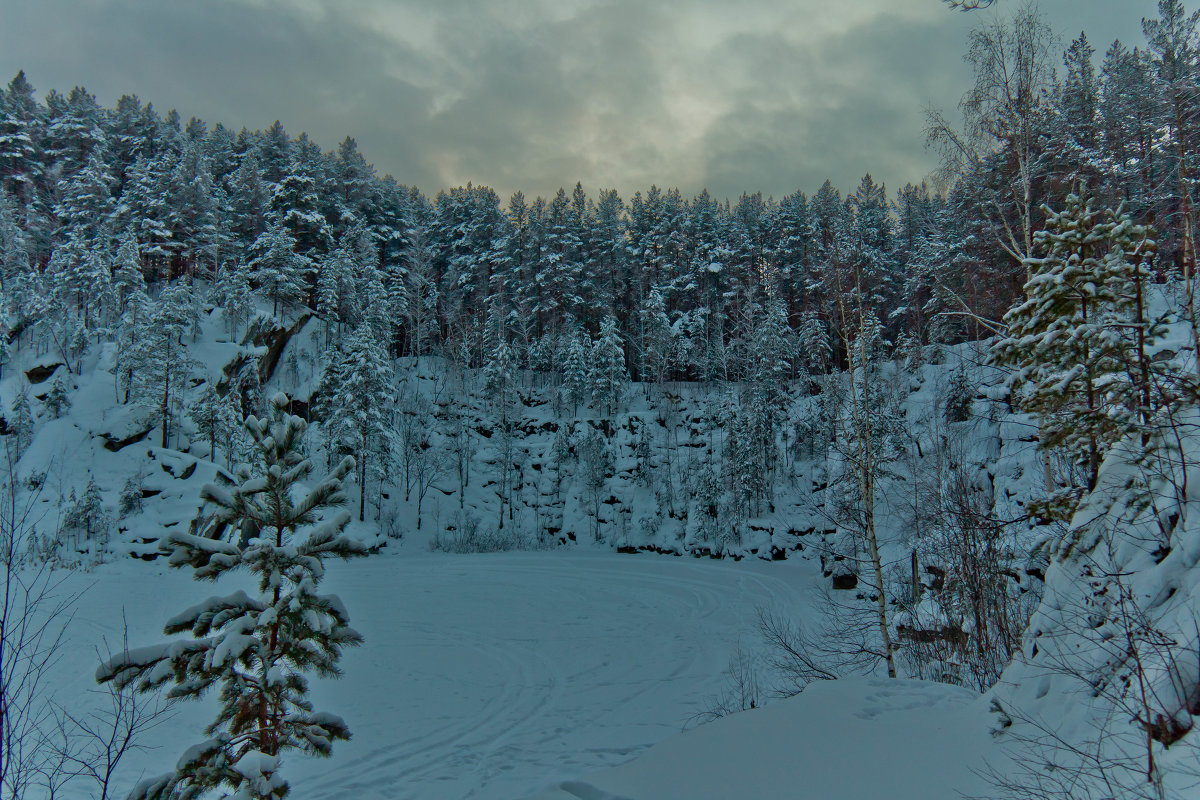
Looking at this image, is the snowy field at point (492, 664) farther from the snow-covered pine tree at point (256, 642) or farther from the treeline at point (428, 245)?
the treeline at point (428, 245)

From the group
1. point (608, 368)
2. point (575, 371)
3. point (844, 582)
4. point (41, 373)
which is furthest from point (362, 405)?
point (844, 582)

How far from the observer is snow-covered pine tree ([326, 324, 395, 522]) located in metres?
31.7

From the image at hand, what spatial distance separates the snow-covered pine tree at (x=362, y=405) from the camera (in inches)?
1249

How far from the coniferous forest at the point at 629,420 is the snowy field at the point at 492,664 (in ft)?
1.06

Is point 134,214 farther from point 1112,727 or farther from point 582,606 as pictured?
point 1112,727

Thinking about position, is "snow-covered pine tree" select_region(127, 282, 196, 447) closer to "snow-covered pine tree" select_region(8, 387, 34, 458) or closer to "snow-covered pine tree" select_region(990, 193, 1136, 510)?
"snow-covered pine tree" select_region(8, 387, 34, 458)

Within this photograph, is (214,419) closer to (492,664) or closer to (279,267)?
(279,267)

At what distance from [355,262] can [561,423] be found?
19.7 meters

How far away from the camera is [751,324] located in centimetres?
3838

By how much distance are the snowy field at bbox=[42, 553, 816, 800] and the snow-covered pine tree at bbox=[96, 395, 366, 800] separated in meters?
5.02

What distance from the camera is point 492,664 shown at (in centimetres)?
1379

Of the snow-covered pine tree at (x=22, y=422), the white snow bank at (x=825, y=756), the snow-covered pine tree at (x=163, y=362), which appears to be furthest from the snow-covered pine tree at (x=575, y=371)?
the white snow bank at (x=825, y=756)

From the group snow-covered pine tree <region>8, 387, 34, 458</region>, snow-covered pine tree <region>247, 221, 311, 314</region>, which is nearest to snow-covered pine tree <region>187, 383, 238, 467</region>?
snow-covered pine tree <region>8, 387, 34, 458</region>

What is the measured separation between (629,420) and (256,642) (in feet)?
119
